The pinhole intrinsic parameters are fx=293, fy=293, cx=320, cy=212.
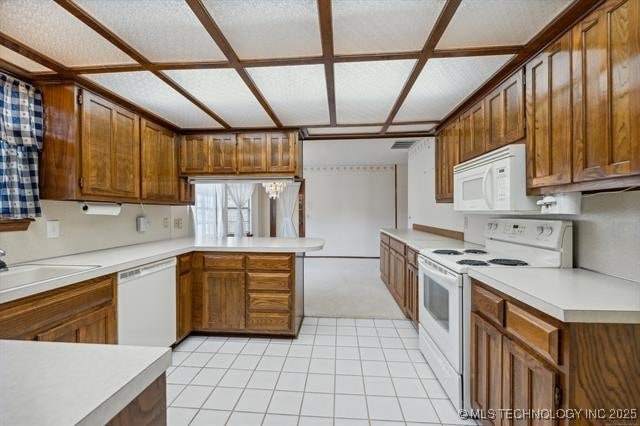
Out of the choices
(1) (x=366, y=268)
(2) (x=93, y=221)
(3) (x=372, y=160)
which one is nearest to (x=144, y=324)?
(2) (x=93, y=221)

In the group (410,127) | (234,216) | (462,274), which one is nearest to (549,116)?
(462,274)

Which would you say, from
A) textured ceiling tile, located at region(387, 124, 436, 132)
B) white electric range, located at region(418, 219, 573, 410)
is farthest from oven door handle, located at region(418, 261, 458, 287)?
textured ceiling tile, located at region(387, 124, 436, 132)

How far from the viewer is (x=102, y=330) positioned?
181 cm

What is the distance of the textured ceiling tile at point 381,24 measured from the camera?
133 cm

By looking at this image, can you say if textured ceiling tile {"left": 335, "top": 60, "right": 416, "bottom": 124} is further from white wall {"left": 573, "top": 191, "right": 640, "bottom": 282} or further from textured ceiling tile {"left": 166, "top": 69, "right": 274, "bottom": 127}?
white wall {"left": 573, "top": 191, "right": 640, "bottom": 282}

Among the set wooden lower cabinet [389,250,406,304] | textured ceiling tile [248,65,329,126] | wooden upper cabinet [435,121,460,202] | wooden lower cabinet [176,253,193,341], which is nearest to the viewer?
textured ceiling tile [248,65,329,126]

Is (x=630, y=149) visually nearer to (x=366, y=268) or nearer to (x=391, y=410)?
(x=391, y=410)

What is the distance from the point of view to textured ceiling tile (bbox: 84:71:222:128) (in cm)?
197

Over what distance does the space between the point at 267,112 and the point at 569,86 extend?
2099mm

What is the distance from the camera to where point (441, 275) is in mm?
1969

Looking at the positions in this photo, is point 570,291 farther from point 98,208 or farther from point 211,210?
point 211,210

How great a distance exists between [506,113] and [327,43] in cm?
126

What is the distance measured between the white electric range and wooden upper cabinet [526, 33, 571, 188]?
0.36 metres

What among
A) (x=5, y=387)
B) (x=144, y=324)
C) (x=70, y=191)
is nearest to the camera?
(x=5, y=387)
